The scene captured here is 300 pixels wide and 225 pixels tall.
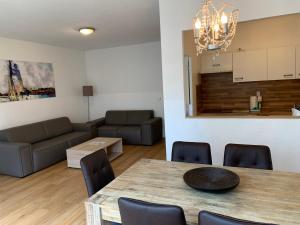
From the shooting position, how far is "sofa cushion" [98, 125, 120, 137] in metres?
6.04

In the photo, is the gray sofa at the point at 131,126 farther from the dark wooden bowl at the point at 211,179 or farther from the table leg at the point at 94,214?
the table leg at the point at 94,214

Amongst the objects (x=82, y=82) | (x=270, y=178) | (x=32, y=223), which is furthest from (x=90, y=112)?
(x=270, y=178)

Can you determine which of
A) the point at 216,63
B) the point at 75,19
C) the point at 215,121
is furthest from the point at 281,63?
the point at 75,19

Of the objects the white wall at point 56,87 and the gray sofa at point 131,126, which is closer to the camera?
the white wall at point 56,87

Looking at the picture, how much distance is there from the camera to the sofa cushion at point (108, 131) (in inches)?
238

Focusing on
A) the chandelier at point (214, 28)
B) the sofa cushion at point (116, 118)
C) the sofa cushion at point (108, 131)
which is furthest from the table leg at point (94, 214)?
the sofa cushion at point (116, 118)

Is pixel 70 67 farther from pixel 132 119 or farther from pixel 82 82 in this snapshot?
pixel 132 119

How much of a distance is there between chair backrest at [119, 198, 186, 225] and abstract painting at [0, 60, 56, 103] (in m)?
4.42

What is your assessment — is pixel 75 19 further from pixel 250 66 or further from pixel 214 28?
pixel 250 66

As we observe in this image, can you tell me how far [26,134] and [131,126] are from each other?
241 centimetres

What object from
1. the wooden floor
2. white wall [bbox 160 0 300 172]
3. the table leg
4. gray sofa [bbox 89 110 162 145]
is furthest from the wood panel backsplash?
the table leg

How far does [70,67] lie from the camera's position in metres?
6.59

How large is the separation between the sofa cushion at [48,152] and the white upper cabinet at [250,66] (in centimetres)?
376

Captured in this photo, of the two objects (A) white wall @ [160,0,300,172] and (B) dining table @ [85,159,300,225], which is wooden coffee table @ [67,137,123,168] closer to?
(A) white wall @ [160,0,300,172]
